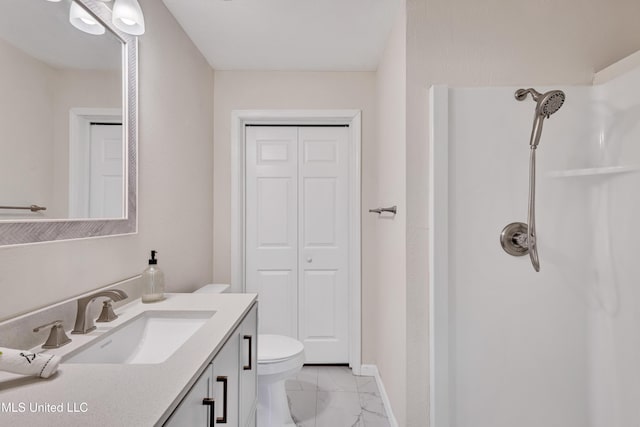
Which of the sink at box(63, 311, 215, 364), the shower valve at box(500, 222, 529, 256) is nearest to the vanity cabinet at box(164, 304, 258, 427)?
the sink at box(63, 311, 215, 364)

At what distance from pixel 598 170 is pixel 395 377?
1.36 m

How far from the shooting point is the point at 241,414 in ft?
3.93

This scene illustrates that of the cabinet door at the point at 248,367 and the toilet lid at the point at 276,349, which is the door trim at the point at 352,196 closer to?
the toilet lid at the point at 276,349

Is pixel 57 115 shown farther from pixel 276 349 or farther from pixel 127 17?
pixel 276 349

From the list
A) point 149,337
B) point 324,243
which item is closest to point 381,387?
point 324,243

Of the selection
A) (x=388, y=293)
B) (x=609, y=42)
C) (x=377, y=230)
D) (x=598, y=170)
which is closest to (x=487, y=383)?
(x=388, y=293)

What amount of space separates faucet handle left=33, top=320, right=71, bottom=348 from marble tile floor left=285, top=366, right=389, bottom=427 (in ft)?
4.69

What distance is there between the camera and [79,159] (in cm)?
109

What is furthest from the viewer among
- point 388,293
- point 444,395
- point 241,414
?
point 388,293

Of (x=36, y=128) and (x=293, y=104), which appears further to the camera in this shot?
(x=293, y=104)

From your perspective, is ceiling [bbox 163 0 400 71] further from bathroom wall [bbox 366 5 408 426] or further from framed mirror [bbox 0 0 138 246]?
framed mirror [bbox 0 0 138 246]

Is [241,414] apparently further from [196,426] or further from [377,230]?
[377,230]

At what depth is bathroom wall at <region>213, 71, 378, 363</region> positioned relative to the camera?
2506mm

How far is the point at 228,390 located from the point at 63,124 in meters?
0.96
